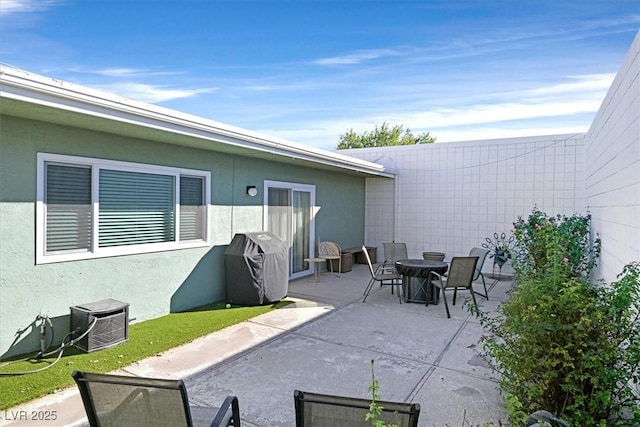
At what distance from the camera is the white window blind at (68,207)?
454 centimetres

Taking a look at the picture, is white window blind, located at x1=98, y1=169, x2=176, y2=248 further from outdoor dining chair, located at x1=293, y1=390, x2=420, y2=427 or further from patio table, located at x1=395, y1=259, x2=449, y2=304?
outdoor dining chair, located at x1=293, y1=390, x2=420, y2=427

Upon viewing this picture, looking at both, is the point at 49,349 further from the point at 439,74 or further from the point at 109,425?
the point at 439,74

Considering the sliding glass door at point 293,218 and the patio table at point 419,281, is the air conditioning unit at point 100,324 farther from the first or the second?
the patio table at point 419,281

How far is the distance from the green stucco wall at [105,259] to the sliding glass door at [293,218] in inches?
11.6

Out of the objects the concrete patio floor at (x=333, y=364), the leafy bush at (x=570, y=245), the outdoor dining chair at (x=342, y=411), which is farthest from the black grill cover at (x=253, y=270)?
the outdoor dining chair at (x=342, y=411)

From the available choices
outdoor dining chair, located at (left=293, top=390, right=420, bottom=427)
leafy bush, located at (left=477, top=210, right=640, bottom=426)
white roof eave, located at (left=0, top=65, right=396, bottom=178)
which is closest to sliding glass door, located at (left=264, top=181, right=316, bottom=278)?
white roof eave, located at (left=0, top=65, right=396, bottom=178)

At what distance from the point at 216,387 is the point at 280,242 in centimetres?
364

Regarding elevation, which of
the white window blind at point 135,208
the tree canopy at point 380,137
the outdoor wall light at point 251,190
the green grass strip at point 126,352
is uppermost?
the tree canopy at point 380,137

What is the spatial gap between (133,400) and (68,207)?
145 inches

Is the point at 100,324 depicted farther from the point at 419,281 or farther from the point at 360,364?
the point at 419,281

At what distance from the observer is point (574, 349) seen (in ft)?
8.28

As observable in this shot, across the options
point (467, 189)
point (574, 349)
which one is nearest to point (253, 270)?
point (574, 349)

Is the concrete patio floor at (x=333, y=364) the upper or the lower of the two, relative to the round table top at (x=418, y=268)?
lower

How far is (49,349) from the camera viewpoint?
14.5 feet
